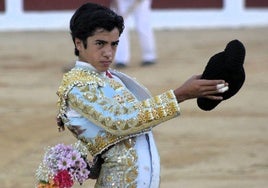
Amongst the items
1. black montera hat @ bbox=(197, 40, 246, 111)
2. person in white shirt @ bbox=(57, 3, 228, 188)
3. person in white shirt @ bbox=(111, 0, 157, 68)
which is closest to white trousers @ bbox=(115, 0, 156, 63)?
person in white shirt @ bbox=(111, 0, 157, 68)

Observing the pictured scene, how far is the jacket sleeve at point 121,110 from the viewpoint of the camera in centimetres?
286

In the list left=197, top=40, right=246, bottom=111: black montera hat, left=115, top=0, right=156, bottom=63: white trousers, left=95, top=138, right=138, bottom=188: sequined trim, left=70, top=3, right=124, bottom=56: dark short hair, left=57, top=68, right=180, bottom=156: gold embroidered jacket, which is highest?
left=70, top=3, right=124, bottom=56: dark short hair

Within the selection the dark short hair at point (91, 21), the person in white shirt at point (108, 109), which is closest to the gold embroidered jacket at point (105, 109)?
the person in white shirt at point (108, 109)

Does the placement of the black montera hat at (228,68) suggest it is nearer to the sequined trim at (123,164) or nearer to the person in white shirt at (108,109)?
the person in white shirt at (108,109)

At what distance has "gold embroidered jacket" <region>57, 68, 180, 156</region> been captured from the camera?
113 inches

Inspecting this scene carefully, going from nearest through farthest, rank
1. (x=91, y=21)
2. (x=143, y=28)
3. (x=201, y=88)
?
1. (x=201, y=88)
2. (x=91, y=21)
3. (x=143, y=28)

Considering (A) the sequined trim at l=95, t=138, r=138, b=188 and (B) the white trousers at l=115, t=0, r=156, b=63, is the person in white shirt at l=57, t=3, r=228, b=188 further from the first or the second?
(B) the white trousers at l=115, t=0, r=156, b=63

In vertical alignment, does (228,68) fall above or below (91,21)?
below

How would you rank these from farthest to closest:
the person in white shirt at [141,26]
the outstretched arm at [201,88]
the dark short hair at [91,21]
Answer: the person in white shirt at [141,26] → the dark short hair at [91,21] → the outstretched arm at [201,88]

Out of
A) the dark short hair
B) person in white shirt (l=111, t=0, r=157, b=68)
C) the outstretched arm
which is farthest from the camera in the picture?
person in white shirt (l=111, t=0, r=157, b=68)

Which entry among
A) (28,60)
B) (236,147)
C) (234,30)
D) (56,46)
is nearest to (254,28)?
(234,30)

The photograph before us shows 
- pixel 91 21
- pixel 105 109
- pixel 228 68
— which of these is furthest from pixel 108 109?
Answer: pixel 228 68

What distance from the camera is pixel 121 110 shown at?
2902mm

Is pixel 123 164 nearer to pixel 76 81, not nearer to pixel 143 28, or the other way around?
pixel 76 81
